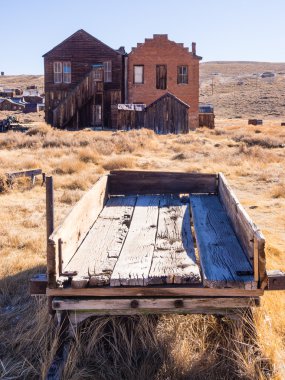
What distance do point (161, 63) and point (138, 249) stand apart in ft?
103

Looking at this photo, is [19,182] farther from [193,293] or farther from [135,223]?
[193,293]

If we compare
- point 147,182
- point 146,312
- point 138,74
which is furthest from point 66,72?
point 146,312

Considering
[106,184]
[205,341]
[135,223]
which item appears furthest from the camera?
[106,184]

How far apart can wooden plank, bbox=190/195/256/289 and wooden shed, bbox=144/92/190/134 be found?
26871mm

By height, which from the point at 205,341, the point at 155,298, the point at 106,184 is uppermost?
the point at 106,184

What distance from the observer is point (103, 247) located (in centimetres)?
434

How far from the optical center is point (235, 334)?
3.71 metres

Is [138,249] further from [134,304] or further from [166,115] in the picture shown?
[166,115]

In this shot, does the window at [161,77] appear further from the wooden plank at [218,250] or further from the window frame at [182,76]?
the wooden plank at [218,250]

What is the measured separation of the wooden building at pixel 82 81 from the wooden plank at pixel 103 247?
91.9ft

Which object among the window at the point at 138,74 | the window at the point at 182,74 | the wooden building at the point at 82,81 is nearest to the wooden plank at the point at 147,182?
the wooden building at the point at 82,81

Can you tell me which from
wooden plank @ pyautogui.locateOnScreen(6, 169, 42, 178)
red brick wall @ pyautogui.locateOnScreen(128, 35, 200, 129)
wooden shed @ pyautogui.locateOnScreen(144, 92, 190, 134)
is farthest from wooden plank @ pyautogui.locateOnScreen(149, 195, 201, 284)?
red brick wall @ pyautogui.locateOnScreen(128, 35, 200, 129)

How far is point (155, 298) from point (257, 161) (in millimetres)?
14435

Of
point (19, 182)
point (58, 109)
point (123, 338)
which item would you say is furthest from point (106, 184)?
point (58, 109)
